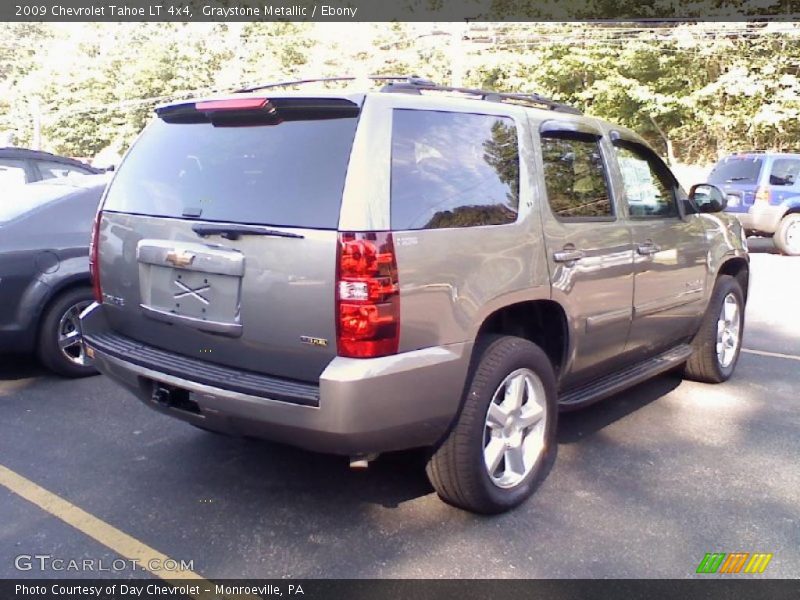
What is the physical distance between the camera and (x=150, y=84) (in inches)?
1501

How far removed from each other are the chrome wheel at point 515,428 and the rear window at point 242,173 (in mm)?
1218

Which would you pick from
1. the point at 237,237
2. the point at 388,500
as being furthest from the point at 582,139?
the point at 388,500

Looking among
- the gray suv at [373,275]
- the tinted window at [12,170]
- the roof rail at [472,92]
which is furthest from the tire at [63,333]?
the tinted window at [12,170]

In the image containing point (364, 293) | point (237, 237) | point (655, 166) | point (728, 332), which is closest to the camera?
point (364, 293)

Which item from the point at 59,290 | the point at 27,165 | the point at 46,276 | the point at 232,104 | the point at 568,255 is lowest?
the point at 59,290

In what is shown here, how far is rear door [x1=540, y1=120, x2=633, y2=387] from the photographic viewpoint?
3562 mm

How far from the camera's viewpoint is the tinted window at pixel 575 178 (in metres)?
3.63

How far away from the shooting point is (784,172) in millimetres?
13703

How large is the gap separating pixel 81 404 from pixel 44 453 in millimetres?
821

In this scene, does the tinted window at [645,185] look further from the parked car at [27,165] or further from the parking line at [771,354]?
the parked car at [27,165]

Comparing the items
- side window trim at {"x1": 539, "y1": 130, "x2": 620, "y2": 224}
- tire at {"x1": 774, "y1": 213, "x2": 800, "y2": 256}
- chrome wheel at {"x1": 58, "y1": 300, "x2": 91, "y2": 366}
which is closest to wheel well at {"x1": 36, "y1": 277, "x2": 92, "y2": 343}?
chrome wheel at {"x1": 58, "y1": 300, "x2": 91, "y2": 366}

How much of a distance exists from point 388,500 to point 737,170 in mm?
13031

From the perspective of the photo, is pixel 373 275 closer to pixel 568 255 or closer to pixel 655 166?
pixel 568 255

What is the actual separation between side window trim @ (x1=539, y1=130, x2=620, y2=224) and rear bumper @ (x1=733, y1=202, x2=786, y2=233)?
11.0m
